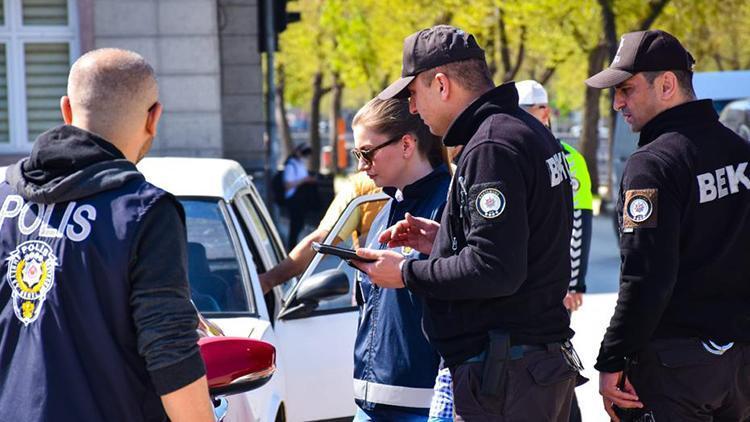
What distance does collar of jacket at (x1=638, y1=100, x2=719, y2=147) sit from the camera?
368 centimetres

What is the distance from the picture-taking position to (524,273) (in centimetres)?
308

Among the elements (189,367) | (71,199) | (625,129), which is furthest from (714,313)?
(625,129)

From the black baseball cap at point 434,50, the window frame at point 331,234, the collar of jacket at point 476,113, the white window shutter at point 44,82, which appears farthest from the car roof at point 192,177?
the white window shutter at point 44,82

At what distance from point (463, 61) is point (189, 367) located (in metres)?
1.22

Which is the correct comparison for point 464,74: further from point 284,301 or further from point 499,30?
point 499,30

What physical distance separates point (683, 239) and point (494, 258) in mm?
871

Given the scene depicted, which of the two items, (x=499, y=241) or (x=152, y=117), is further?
(x=499, y=241)

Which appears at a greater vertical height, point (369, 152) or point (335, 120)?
point (369, 152)

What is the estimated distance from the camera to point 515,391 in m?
3.17

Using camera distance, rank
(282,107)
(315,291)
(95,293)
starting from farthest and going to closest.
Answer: (282,107) → (315,291) → (95,293)

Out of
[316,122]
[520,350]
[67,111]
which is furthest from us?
[316,122]

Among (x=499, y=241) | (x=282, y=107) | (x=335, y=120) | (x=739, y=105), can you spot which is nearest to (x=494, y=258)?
(x=499, y=241)

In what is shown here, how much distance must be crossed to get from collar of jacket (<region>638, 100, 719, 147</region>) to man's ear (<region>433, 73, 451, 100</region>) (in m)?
0.76

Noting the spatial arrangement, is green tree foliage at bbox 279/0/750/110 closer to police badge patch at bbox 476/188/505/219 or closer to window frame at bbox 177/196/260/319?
window frame at bbox 177/196/260/319
